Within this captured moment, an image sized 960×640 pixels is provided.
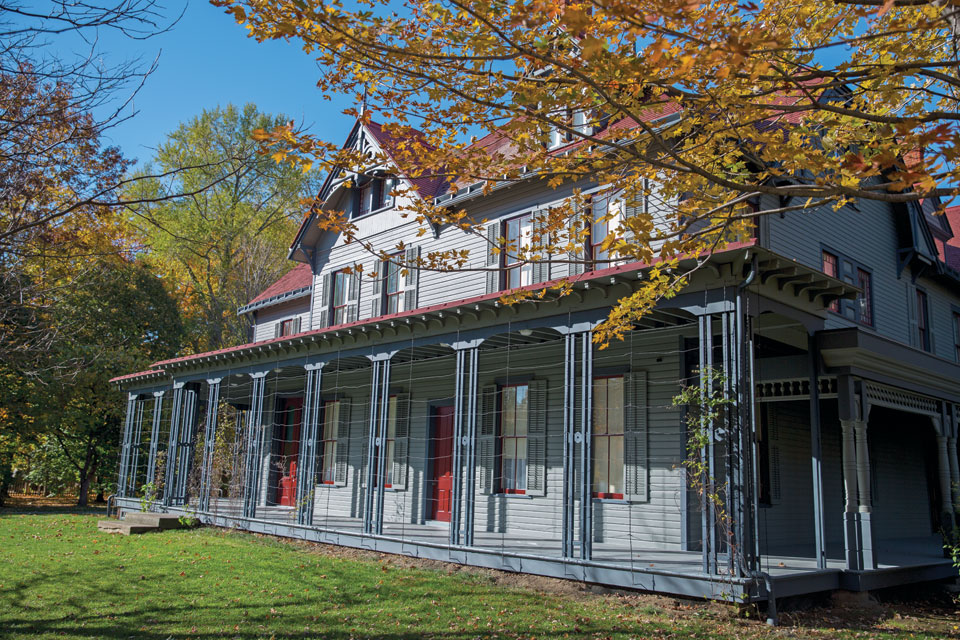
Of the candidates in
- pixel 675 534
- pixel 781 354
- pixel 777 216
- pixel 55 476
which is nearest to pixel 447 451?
pixel 675 534

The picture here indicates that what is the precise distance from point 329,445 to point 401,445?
10.9 feet

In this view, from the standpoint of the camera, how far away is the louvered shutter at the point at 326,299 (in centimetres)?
1891

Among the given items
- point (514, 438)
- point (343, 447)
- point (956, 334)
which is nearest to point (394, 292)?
point (343, 447)

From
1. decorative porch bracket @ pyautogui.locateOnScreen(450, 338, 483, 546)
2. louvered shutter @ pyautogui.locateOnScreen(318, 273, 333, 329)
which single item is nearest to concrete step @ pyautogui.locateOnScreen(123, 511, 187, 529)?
louvered shutter @ pyautogui.locateOnScreen(318, 273, 333, 329)

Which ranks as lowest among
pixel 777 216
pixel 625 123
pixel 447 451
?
pixel 447 451

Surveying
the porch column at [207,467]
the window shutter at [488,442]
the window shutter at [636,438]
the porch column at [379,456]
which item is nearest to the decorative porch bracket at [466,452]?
the porch column at [379,456]

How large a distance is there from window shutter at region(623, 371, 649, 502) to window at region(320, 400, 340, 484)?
8.54 metres

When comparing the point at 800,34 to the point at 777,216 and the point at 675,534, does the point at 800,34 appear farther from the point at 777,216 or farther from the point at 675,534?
the point at 675,534

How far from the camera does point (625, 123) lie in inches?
542

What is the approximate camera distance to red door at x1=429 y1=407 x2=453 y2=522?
51.4 ft

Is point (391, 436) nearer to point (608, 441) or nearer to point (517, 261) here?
point (517, 261)

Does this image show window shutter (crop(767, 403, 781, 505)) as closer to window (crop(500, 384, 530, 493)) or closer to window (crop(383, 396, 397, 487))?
window (crop(500, 384, 530, 493))

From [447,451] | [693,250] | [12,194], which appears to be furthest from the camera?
[447,451]

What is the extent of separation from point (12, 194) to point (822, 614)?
965 cm
